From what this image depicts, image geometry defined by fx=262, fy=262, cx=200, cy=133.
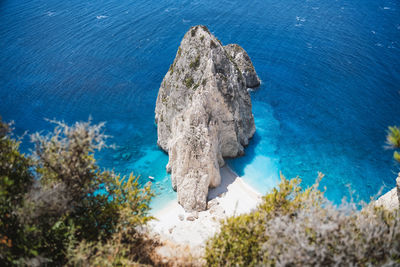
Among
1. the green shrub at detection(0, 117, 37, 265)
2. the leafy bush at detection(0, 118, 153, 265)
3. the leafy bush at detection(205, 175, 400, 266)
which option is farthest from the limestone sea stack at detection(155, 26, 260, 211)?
the green shrub at detection(0, 117, 37, 265)

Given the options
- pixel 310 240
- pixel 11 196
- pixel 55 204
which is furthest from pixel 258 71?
pixel 11 196

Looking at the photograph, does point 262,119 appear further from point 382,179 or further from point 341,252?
point 341,252

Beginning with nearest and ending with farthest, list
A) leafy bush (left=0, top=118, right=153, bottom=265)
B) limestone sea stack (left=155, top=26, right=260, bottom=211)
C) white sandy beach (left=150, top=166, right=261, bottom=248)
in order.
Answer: leafy bush (left=0, top=118, right=153, bottom=265)
white sandy beach (left=150, top=166, right=261, bottom=248)
limestone sea stack (left=155, top=26, right=260, bottom=211)

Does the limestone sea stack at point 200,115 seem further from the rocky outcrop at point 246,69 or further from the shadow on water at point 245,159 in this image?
the rocky outcrop at point 246,69

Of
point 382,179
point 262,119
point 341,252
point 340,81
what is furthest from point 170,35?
point 341,252

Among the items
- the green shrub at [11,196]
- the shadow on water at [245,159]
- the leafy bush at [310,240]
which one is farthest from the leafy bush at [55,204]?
the shadow on water at [245,159]

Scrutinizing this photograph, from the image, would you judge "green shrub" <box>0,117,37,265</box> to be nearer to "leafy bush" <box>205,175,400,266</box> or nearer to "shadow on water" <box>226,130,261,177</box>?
"leafy bush" <box>205,175,400,266</box>
